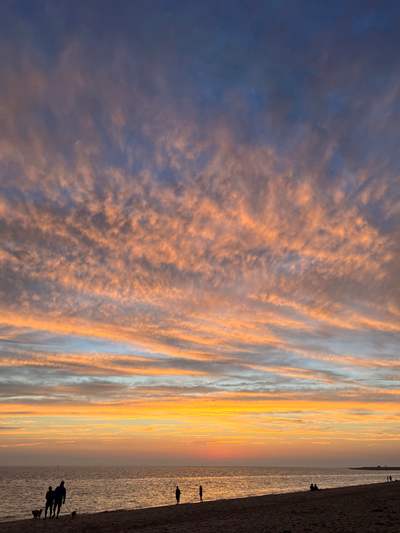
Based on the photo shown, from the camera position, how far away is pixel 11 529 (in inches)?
997

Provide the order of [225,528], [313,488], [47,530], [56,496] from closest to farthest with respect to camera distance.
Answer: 1. [225,528]
2. [47,530]
3. [56,496]
4. [313,488]

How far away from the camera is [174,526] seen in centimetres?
2481

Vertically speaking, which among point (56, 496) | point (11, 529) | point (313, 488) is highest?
point (56, 496)

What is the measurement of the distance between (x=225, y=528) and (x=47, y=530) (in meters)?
11.9

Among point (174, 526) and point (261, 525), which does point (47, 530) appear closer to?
point (174, 526)

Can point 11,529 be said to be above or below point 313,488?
above

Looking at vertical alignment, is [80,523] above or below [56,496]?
below

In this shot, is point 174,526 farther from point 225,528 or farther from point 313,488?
point 313,488

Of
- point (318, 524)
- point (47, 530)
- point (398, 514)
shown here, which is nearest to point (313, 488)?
point (398, 514)

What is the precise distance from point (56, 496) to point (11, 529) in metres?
3.22

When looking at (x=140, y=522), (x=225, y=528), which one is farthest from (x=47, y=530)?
(x=225, y=528)

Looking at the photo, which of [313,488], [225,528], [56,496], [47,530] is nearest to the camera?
[225,528]

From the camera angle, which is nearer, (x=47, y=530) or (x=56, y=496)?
(x=47, y=530)

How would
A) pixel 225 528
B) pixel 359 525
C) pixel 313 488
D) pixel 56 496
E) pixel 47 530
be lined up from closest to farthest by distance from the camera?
pixel 359 525 < pixel 225 528 < pixel 47 530 < pixel 56 496 < pixel 313 488
